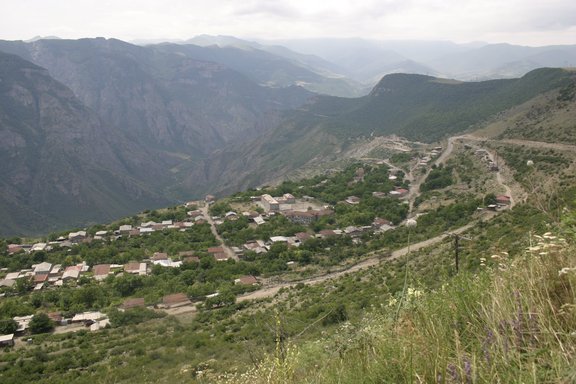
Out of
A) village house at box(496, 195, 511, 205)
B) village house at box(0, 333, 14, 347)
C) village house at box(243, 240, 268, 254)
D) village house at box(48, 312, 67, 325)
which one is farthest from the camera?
village house at box(243, 240, 268, 254)

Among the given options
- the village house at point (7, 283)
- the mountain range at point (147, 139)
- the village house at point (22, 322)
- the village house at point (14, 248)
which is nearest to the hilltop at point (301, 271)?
the village house at point (14, 248)

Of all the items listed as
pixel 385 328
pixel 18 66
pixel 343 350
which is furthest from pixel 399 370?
pixel 18 66

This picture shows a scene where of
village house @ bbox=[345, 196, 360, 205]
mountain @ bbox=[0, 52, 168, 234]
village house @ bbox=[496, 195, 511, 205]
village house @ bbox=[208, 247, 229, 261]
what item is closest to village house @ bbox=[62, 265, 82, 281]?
village house @ bbox=[208, 247, 229, 261]

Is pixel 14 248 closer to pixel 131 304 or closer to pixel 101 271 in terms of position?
pixel 101 271

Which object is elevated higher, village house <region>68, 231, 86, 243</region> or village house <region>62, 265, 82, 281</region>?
village house <region>62, 265, 82, 281</region>

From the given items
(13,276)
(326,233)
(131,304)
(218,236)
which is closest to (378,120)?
(326,233)

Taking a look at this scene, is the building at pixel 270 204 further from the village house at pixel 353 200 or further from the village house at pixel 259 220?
the village house at pixel 353 200

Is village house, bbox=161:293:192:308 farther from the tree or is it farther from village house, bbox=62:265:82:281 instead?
village house, bbox=62:265:82:281
